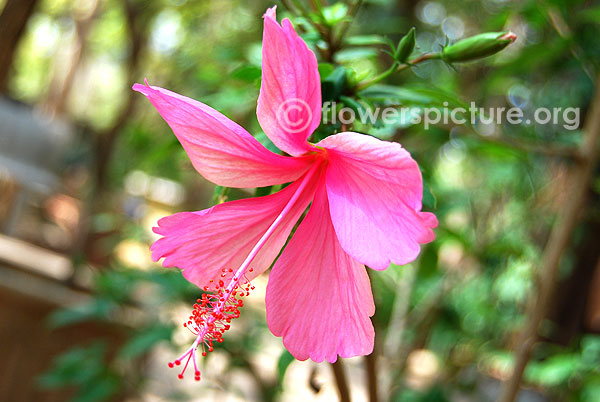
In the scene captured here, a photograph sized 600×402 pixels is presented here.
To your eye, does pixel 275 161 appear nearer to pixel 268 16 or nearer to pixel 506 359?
pixel 268 16

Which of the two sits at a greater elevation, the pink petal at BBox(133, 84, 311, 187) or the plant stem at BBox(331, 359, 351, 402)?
the pink petal at BBox(133, 84, 311, 187)

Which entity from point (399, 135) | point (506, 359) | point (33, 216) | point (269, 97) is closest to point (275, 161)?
point (269, 97)

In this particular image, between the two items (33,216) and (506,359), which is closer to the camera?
(506,359)

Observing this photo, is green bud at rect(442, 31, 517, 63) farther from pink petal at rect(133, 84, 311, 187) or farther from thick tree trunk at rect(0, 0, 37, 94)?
thick tree trunk at rect(0, 0, 37, 94)

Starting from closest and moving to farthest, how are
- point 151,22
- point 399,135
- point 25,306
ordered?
point 399,135
point 25,306
point 151,22

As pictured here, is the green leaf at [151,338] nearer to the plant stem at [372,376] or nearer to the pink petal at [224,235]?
the plant stem at [372,376]

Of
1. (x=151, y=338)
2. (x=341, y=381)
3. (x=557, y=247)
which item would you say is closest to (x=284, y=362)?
(x=341, y=381)

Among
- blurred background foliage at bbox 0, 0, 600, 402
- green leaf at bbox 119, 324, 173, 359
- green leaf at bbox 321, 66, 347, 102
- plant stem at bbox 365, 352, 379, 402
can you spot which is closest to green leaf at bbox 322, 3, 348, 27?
blurred background foliage at bbox 0, 0, 600, 402

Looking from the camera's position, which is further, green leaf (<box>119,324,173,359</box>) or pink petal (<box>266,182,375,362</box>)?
green leaf (<box>119,324,173,359</box>)
